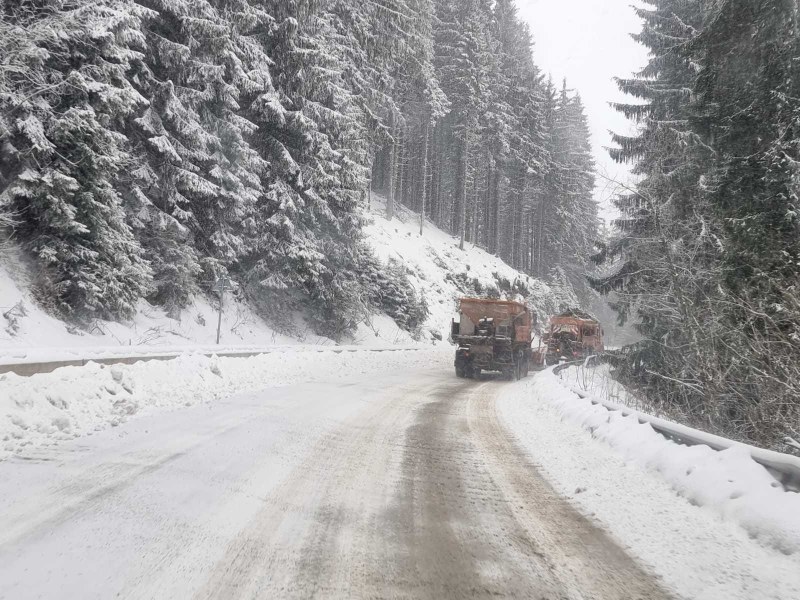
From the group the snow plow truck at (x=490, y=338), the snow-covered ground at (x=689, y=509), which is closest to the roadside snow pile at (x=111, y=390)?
the snow-covered ground at (x=689, y=509)

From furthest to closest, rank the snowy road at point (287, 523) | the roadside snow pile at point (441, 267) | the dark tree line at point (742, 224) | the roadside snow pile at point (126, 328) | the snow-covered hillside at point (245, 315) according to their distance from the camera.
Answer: the roadside snow pile at point (441, 267), the snow-covered hillside at point (245, 315), the roadside snow pile at point (126, 328), the dark tree line at point (742, 224), the snowy road at point (287, 523)

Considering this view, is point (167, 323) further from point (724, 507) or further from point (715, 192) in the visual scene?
point (724, 507)

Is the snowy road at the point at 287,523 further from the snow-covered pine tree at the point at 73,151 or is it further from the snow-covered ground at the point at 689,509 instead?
the snow-covered pine tree at the point at 73,151

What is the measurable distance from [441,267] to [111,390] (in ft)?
113

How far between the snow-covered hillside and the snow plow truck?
23.9 feet

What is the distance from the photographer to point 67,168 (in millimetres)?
12961

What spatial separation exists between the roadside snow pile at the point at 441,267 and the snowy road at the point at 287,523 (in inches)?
1109

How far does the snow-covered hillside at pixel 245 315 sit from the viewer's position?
13.0 metres

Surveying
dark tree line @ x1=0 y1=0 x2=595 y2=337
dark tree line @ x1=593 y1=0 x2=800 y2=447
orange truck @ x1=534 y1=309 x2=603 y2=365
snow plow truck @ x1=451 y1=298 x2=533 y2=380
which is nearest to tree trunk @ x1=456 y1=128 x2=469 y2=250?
dark tree line @ x1=0 y1=0 x2=595 y2=337

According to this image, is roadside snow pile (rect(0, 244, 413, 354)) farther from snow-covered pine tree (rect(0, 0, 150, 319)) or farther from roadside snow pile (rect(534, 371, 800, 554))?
roadside snow pile (rect(534, 371, 800, 554))

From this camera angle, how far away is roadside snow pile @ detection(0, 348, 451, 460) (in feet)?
19.6

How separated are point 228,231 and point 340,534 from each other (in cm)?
1760

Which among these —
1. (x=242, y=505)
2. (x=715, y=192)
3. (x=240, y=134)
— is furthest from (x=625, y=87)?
(x=242, y=505)

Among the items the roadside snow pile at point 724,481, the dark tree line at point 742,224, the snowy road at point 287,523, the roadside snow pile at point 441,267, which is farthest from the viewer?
the roadside snow pile at point 441,267
